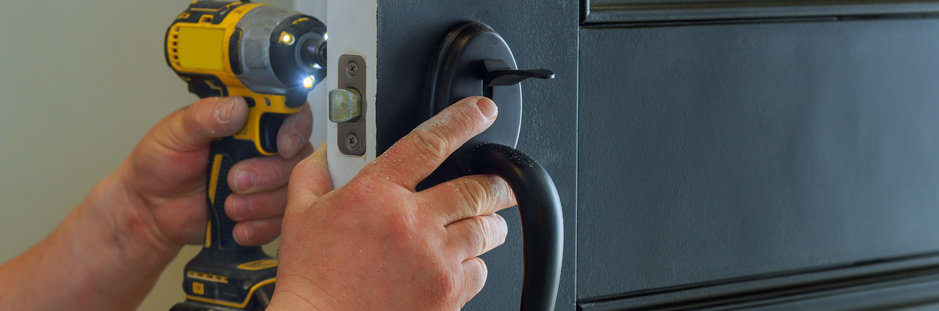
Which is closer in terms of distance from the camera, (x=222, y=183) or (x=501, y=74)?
(x=501, y=74)

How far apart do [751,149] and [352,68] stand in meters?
0.36

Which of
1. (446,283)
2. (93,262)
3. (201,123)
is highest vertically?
(201,123)

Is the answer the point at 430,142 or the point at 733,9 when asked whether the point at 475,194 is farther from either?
the point at 733,9

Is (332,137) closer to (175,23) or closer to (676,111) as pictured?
(676,111)

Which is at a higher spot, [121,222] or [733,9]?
[733,9]

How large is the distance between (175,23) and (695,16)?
0.96 metres

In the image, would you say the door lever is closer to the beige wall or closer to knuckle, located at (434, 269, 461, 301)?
knuckle, located at (434, 269, 461, 301)

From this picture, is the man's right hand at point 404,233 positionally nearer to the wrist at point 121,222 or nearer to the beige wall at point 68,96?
the wrist at point 121,222

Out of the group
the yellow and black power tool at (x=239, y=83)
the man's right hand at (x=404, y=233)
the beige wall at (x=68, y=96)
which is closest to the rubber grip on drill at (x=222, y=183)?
the yellow and black power tool at (x=239, y=83)

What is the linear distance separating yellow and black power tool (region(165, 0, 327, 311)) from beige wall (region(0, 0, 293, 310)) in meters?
0.32

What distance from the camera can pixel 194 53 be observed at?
1.19m

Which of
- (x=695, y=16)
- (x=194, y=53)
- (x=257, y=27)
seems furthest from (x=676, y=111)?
(x=194, y=53)

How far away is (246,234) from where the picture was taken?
46.9 inches

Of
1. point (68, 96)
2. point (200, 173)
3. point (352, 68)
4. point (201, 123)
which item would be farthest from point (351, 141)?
point (68, 96)
